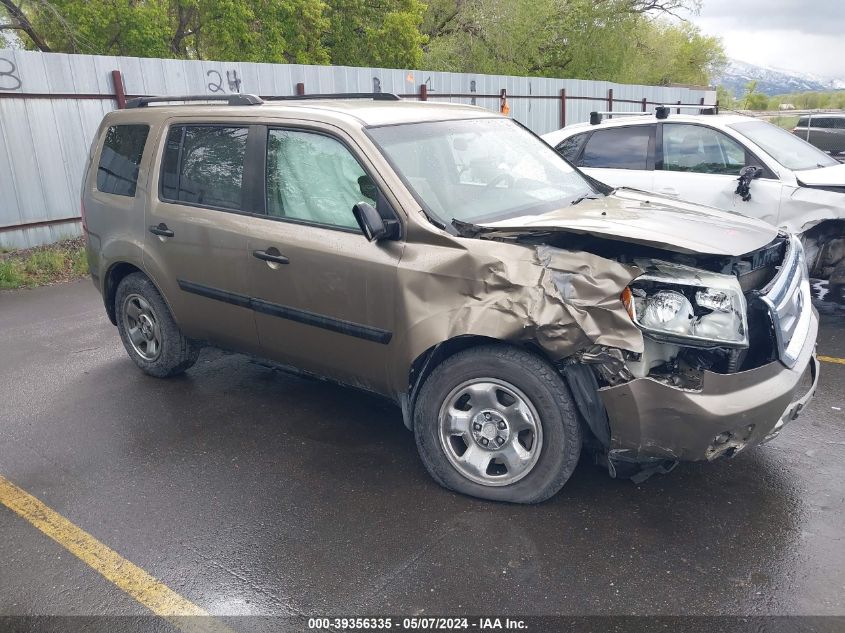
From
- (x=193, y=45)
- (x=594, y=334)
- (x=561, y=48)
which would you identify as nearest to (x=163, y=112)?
(x=594, y=334)

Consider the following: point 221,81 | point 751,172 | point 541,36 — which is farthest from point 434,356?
point 541,36

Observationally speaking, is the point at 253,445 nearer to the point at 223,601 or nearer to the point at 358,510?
the point at 358,510

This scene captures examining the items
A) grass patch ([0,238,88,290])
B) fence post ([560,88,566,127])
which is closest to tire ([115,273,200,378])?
grass patch ([0,238,88,290])

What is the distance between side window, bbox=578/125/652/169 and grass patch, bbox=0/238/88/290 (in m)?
5.95

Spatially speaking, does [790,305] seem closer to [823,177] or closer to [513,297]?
[513,297]

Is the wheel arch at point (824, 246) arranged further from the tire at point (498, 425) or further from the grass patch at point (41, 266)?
the grass patch at point (41, 266)

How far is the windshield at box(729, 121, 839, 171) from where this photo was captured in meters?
6.54

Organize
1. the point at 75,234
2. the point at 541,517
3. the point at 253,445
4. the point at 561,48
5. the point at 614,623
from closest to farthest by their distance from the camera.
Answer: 1. the point at 614,623
2. the point at 541,517
3. the point at 253,445
4. the point at 75,234
5. the point at 561,48

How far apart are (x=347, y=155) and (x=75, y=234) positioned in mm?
7574

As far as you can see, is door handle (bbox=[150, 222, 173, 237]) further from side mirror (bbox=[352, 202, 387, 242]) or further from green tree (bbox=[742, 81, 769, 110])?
green tree (bbox=[742, 81, 769, 110])

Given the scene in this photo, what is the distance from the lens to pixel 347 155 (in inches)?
146

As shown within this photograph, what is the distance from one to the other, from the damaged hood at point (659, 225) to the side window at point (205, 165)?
165 centimetres

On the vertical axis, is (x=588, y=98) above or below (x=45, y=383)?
above

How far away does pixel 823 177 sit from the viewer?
6156 millimetres
